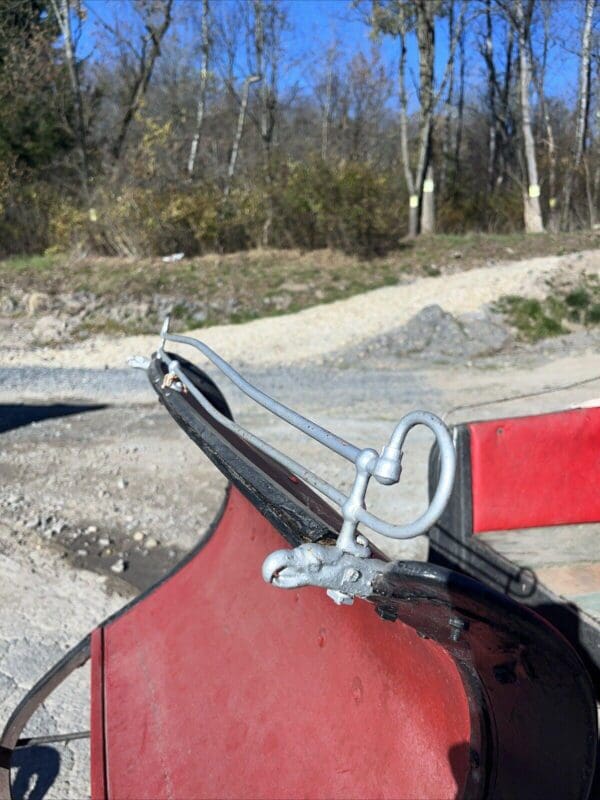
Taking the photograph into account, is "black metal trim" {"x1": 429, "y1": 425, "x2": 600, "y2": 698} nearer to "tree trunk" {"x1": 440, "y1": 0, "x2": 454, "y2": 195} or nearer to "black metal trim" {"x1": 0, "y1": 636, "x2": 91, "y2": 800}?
"black metal trim" {"x1": 0, "y1": 636, "x2": 91, "y2": 800}

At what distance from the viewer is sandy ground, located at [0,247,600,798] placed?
4.20 m

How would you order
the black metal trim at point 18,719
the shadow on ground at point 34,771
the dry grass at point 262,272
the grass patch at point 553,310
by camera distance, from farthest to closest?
1. the dry grass at point 262,272
2. the grass patch at point 553,310
3. the shadow on ground at point 34,771
4. the black metal trim at point 18,719

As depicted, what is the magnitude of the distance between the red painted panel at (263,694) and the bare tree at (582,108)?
20.5m

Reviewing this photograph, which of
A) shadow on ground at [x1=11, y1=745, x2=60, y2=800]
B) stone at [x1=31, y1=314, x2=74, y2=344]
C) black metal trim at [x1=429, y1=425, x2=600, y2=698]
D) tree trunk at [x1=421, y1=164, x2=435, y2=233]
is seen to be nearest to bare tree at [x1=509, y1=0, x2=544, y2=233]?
tree trunk at [x1=421, y1=164, x2=435, y2=233]

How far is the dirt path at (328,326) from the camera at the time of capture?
12.9 meters

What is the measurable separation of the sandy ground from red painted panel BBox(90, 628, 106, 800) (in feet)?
2.26

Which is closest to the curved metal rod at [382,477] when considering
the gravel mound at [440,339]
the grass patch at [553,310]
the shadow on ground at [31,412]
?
the shadow on ground at [31,412]

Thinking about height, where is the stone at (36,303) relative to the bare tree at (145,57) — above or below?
below

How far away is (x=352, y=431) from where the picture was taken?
26.9 ft

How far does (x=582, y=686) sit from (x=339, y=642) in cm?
73

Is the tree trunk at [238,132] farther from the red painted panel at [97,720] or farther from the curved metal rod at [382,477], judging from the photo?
→ the curved metal rod at [382,477]

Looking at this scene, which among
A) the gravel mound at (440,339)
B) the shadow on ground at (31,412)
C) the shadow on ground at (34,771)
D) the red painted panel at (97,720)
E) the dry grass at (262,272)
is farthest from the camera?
the dry grass at (262,272)

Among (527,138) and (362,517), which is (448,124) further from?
(362,517)

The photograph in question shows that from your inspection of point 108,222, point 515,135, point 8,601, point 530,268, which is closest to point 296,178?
point 108,222
